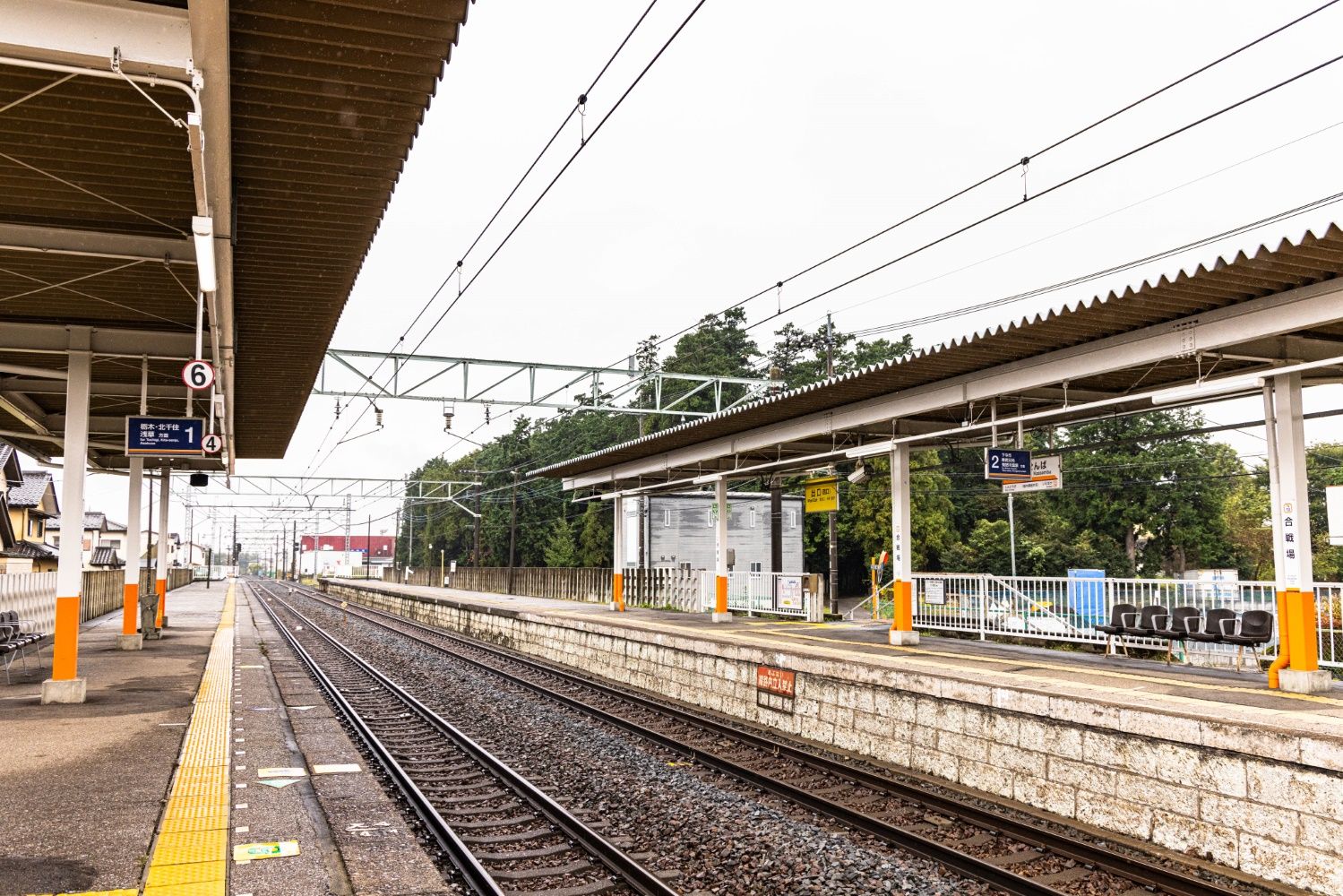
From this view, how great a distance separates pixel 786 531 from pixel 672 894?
3539 centimetres

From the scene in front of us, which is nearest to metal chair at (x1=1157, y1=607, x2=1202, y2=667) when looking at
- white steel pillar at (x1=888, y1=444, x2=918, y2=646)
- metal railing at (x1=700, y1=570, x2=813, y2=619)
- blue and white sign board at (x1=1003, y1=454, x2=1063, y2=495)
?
blue and white sign board at (x1=1003, y1=454, x2=1063, y2=495)

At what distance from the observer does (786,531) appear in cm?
4100

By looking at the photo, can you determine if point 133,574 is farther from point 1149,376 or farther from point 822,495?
point 1149,376

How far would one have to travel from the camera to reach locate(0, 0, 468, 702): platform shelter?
5520mm

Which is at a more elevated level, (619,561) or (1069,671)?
(619,561)

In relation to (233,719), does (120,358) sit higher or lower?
higher

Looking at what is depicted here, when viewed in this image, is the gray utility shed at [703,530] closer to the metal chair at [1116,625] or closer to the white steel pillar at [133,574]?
the white steel pillar at [133,574]

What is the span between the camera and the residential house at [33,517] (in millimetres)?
40625

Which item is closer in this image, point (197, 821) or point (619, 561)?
point (197, 821)

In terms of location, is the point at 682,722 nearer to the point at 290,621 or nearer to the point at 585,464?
the point at 585,464

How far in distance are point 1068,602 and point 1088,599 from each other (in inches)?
12.2

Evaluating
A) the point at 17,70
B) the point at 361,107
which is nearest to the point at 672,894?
the point at 361,107

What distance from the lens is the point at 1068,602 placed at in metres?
13.9

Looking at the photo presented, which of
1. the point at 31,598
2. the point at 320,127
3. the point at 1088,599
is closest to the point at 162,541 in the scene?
the point at 31,598
